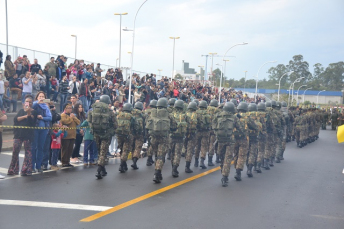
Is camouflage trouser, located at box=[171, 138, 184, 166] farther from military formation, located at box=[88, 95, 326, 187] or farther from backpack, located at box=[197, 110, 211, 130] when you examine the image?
backpack, located at box=[197, 110, 211, 130]

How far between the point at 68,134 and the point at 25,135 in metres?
1.81

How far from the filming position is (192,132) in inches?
516

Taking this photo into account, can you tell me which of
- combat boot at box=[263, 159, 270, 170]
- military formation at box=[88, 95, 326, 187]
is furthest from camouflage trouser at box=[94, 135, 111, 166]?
combat boot at box=[263, 159, 270, 170]

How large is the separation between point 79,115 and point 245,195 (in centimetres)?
607

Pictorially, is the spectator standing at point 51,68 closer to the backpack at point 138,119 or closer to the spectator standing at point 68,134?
the spectator standing at point 68,134

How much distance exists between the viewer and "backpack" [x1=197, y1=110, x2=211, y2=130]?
13438 mm

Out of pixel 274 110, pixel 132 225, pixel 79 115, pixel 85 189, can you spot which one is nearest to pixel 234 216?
pixel 132 225

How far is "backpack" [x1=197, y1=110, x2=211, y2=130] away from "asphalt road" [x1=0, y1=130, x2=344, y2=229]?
1407 millimetres

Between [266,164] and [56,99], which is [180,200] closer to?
[266,164]

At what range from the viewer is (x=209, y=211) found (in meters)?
8.00

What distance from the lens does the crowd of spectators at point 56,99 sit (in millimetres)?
10930

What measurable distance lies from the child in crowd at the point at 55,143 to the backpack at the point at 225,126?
4.45 metres

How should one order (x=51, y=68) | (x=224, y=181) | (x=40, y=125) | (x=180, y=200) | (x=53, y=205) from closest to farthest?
1. (x=53, y=205)
2. (x=180, y=200)
3. (x=224, y=181)
4. (x=40, y=125)
5. (x=51, y=68)

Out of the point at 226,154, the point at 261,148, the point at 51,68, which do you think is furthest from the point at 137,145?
the point at 51,68
